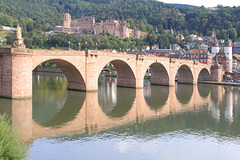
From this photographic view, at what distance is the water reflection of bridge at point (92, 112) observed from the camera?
64.2 feet

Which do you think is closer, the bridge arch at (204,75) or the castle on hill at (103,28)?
the bridge arch at (204,75)

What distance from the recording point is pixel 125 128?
20.4m

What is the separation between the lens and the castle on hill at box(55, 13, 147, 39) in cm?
14825

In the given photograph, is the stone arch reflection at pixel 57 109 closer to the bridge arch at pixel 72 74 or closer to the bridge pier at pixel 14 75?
the bridge arch at pixel 72 74

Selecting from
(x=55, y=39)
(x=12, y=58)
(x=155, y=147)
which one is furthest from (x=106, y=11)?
(x=155, y=147)

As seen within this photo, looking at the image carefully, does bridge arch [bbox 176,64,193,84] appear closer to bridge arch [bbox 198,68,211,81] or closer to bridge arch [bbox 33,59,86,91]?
bridge arch [bbox 198,68,211,81]

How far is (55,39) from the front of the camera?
109250 mm

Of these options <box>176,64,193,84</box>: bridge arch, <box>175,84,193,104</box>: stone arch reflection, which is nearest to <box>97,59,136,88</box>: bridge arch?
<box>175,84,193,104</box>: stone arch reflection

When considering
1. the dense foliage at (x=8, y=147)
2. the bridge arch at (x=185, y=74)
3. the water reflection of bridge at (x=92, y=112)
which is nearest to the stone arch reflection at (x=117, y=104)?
the water reflection of bridge at (x=92, y=112)

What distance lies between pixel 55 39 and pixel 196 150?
9903 centimetres

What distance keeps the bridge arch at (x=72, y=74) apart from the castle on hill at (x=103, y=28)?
112m

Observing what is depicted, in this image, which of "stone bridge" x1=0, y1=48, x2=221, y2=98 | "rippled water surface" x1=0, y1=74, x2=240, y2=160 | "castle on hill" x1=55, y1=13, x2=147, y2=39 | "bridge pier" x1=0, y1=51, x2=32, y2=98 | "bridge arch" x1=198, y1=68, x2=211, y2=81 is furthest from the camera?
"castle on hill" x1=55, y1=13, x2=147, y2=39

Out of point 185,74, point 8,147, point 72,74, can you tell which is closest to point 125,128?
point 8,147

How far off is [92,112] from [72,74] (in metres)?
11.5
